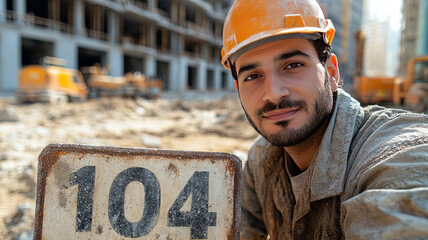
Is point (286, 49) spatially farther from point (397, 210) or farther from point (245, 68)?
point (397, 210)

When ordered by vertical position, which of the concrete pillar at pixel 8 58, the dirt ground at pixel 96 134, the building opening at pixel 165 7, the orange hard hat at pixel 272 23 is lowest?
the dirt ground at pixel 96 134

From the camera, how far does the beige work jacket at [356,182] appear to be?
882 mm

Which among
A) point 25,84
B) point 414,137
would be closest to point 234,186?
point 414,137

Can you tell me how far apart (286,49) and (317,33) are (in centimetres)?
21

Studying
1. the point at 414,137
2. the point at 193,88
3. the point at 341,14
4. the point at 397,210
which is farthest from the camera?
the point at 341,14

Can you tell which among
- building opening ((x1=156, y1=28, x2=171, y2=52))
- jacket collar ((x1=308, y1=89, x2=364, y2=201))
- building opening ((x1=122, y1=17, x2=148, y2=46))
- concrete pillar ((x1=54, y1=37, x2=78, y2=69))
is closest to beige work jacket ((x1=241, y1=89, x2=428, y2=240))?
jacket collar ((x1=308, y1=89, x2=364, y2=201))

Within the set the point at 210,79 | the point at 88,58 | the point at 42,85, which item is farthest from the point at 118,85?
the point at 210,79

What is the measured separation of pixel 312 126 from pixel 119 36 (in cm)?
2566

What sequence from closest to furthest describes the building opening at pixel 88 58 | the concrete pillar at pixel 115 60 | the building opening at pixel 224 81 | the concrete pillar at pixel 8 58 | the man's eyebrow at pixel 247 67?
1. the man's eyebrow at pixel 247 67
2. the concrete pillar at pixel 8 58
3. the concrete pillar at pixel 115 60
4. the building opening at pixel 88 58
5. the building opening at pixel 224 81

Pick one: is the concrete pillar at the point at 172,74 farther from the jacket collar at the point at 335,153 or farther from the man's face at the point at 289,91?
the jacket collar at the point at 335,153

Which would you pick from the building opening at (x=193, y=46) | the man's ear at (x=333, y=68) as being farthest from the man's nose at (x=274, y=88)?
the building opening at (x=193, y=46)

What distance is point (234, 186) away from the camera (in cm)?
133

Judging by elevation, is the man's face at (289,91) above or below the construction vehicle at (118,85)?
below

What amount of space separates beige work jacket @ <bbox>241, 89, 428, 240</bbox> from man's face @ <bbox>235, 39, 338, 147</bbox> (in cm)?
11
